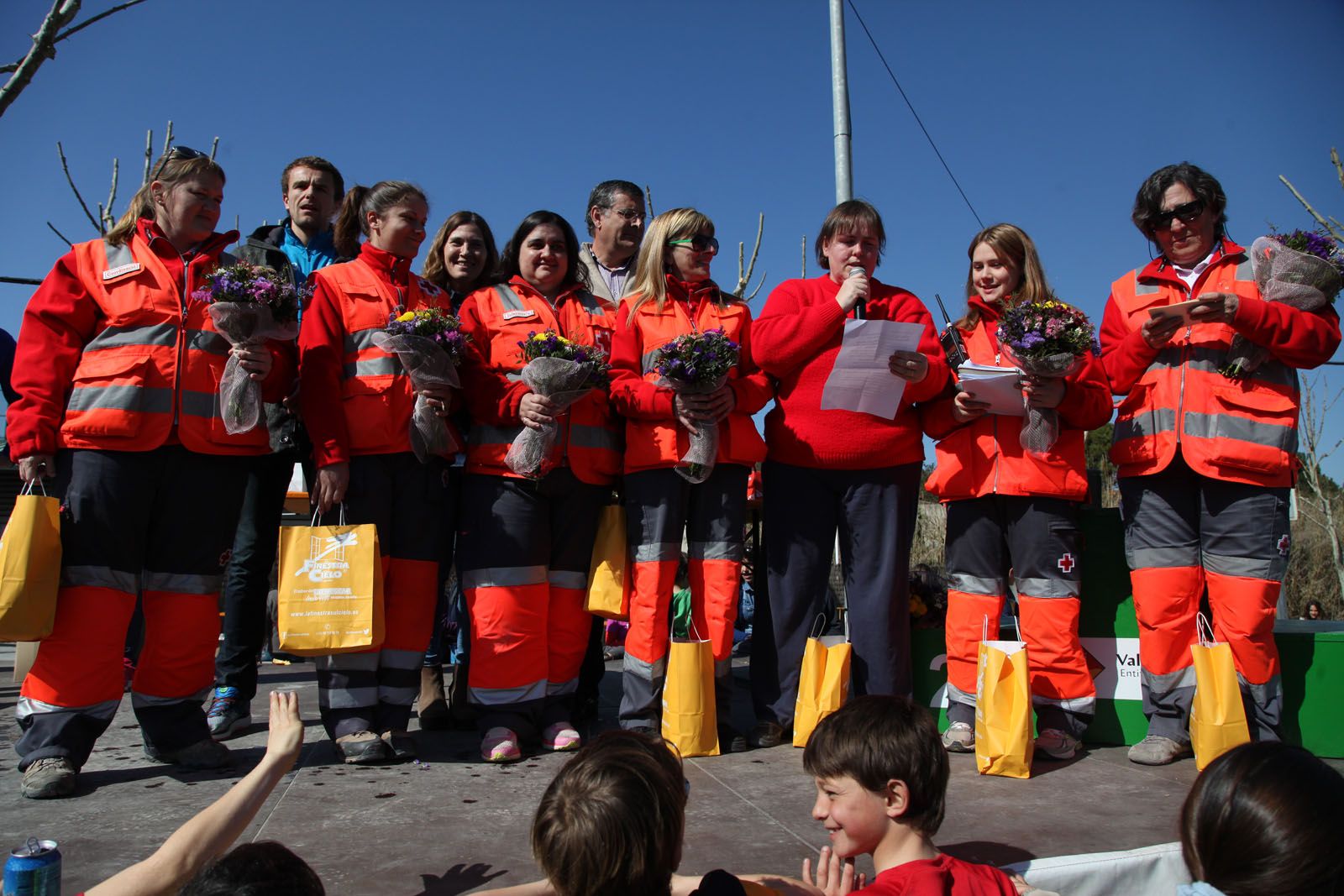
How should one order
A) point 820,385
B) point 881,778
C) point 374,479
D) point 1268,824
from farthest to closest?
point 820,385, point 374,479, point 881,778, point 1268,824

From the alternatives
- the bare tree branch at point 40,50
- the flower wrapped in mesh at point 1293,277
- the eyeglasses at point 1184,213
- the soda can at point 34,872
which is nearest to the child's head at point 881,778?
the soda can at point 34,872

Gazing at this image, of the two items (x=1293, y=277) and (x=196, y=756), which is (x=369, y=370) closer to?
(x=196, y=756)

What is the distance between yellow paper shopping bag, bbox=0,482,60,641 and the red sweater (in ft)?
9.56

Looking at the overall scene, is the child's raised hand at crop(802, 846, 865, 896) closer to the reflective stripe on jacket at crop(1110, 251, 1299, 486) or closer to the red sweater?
the red sweater

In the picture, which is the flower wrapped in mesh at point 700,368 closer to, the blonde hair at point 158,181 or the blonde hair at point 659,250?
the blonde hair at point 659,250

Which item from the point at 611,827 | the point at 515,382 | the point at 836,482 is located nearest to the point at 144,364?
the point at 515,382

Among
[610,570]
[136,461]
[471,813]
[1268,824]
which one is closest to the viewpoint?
[1268,824]

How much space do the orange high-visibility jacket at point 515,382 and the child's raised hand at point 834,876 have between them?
2.33m

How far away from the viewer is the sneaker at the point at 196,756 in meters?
3.95

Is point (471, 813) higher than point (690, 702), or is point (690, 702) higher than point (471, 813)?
point (690, 702)

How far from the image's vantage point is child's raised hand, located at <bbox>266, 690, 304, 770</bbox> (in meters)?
2.27

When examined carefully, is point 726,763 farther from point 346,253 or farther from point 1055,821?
point 346,253

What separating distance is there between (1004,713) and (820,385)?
1.59 metres

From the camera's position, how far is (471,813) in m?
3.35
